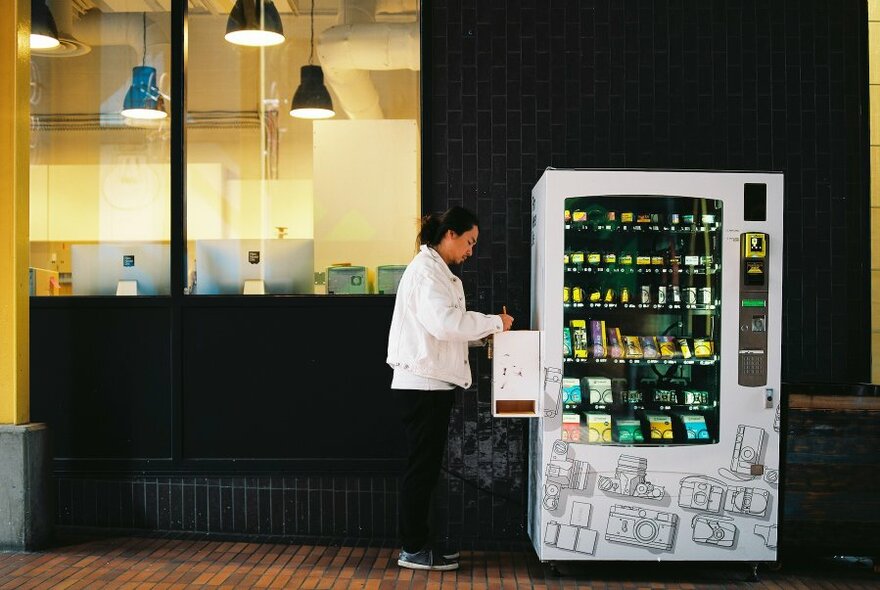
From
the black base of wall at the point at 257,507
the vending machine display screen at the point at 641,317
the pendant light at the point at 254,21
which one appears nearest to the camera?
the vending machine display screen at the point at 641,317

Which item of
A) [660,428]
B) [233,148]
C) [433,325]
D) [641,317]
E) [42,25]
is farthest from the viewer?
[233,148]

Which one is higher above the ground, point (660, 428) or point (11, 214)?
point (11, 214)

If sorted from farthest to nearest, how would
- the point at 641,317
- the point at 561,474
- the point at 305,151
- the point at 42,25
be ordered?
the point at 305,151
the point at 42,25
the point at 641,317
the point at 561,474

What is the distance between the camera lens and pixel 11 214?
4930mm

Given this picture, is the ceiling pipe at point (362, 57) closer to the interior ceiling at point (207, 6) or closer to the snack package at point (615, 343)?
the interior ceiling at point (207, 6)

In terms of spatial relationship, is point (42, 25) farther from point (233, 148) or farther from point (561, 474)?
point (561, 474)

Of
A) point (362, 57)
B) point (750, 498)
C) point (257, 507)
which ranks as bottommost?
point (257, 507)

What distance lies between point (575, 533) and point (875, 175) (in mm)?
2920

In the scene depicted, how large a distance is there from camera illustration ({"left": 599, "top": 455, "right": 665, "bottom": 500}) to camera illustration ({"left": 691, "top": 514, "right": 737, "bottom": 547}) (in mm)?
252

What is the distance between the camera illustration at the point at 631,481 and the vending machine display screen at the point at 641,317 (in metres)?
0.14

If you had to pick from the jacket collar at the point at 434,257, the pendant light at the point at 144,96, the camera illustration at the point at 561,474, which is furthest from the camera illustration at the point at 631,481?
the pendant light at the point at 144,96

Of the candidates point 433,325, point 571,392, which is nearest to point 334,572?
point 433,325

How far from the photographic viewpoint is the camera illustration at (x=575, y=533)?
452 centimetres

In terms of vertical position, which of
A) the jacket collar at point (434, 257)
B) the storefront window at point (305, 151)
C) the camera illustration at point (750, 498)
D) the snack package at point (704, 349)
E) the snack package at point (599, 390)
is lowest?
the camera illustration at point (750, 498)
